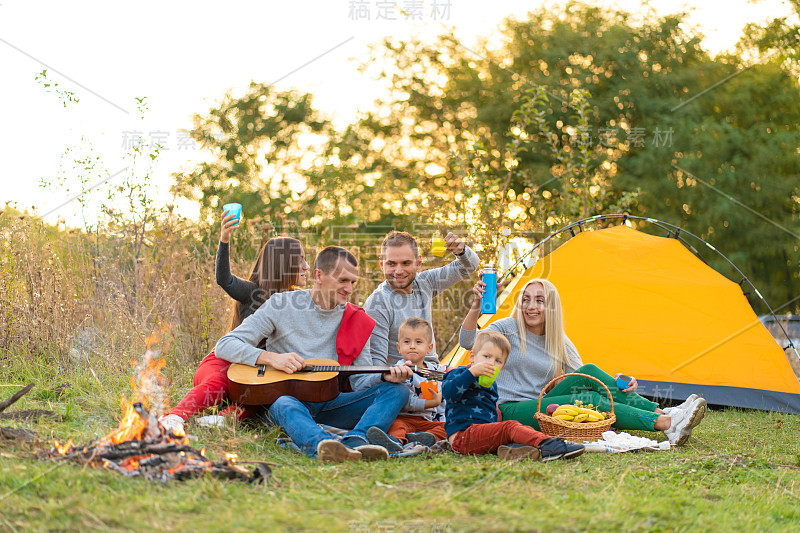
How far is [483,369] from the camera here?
3.47 metres

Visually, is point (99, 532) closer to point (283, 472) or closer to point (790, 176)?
point (283, 472)

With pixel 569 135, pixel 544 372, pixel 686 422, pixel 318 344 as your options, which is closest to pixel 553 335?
pixel 544 372

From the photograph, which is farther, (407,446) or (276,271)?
(276,271)

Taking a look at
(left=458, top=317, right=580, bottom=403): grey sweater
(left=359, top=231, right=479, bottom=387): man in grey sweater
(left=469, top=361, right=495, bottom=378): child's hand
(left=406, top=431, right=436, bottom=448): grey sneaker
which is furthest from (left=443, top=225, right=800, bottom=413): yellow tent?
(left=469, top=361, right=495, bottom=378): child's hand

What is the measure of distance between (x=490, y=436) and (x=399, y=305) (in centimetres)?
109

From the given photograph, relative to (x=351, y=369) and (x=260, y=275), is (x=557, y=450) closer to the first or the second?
(x=351, y=369)

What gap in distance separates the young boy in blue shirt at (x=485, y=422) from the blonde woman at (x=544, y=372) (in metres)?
0.59

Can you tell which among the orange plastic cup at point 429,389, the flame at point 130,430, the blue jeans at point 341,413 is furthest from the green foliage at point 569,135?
the flame at point 130,430

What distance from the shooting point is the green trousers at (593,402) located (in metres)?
4.20

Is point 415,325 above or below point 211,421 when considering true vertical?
above

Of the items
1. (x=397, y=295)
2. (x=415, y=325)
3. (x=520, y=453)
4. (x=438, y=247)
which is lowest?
(x=520, y=453)

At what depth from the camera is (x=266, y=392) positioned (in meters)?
3.69

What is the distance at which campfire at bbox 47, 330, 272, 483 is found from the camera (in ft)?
8.55

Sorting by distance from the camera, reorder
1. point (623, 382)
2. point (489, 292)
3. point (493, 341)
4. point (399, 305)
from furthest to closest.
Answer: point (623, 382) → point (399, 305) → point (489, 292) → point (493, 341)
